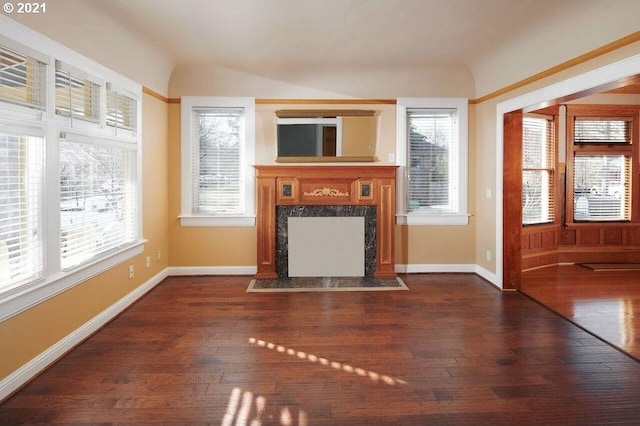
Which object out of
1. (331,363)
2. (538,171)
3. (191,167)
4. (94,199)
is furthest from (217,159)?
(538,171)

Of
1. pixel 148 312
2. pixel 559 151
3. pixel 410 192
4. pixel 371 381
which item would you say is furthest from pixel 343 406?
A: pixel 559 151

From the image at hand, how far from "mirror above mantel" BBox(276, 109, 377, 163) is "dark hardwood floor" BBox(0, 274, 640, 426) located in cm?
197

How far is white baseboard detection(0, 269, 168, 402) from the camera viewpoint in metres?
2.50

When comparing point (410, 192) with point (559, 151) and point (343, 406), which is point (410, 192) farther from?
point (343, 406)

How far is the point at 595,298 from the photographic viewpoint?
4473 millimetres

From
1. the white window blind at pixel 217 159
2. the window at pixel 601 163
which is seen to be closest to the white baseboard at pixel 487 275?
the window at pixel 601 163

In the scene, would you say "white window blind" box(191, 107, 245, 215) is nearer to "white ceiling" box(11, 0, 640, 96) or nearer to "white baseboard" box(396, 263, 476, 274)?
"white ceiling" box(11, 0, 640, 96)

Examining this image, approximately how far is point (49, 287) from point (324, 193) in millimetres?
3141

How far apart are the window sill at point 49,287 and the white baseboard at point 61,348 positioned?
362 millimetres

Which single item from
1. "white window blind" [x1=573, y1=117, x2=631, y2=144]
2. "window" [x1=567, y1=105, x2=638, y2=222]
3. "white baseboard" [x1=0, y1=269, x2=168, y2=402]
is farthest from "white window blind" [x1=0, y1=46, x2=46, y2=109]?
"white window blind" [x1=573, y1=117, x2=631, y2=144]

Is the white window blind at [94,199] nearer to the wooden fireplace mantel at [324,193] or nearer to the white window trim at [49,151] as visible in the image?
the white window trim at [49,151]

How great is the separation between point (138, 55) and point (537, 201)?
5460 millimetres

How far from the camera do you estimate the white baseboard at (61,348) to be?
250cm

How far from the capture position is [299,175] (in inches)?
205
